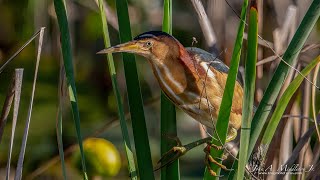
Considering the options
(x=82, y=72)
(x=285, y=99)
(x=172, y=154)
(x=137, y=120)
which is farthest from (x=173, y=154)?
(x=82, y=72)

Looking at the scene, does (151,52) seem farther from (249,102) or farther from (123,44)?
(249,102)

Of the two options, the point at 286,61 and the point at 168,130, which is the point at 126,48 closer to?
the point at 168,130

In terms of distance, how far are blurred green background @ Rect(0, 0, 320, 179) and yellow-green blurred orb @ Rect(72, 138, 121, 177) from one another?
0.15 metres

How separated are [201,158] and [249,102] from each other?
1.18 m

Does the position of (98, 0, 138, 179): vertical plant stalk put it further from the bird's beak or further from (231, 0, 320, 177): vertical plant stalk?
(231, 0, 320, 177): vertical plant stalk

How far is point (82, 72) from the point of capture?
7.06 feet

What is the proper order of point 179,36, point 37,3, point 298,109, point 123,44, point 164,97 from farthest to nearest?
1. point 179,36
2. point 37,3
3. point 298,109
4. point 164,97
5. point 123,44

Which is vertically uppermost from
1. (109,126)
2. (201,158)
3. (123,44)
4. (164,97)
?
(123,44)

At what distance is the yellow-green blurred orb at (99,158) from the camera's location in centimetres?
186

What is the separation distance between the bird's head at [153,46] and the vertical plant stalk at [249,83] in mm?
242

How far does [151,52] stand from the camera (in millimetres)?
1304

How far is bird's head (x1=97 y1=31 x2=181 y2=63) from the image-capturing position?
1.15 meters

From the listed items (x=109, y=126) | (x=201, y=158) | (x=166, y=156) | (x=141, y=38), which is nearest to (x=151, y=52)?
(x=141, y=38)

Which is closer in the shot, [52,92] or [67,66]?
[67,66]
